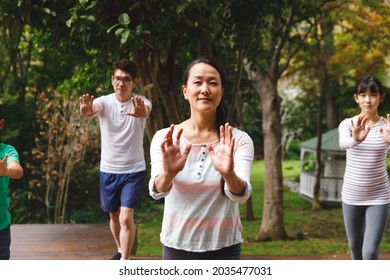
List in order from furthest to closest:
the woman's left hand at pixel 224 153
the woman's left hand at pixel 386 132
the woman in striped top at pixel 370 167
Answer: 1. the woman in striped top at pixel 370 167
2. the woman's left hand at pixel 386 132
3. the woman's left hand at pixel 224 153

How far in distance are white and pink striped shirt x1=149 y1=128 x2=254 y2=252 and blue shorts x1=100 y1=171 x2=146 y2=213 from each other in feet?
5.69

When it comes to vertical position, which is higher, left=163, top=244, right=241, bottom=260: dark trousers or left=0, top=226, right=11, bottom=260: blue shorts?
left=163, top=244, right=241, bottom=260: dark trousers

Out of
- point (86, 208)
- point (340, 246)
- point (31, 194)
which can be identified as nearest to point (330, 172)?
point (340, 246)

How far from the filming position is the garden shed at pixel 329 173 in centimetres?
1463

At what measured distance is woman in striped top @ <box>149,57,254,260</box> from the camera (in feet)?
6.17

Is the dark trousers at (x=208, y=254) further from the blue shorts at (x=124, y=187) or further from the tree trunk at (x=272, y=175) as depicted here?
the tree trunk at (x=272, y=175)

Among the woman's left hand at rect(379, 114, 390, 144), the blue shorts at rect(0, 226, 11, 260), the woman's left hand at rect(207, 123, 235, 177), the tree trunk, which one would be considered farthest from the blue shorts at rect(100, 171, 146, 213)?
the tree trunk

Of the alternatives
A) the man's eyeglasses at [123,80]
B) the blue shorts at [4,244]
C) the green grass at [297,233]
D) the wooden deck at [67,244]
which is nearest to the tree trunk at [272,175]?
the green grass at [297,233]

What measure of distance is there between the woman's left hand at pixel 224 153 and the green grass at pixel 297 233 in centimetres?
700

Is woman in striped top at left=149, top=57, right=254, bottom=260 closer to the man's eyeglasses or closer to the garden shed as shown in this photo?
the man's eyeglasses

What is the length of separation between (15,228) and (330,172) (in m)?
11.1

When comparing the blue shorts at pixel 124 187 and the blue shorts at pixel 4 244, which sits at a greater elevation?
the blue shorts at pixel 124 187

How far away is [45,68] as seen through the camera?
11789 millimetres
